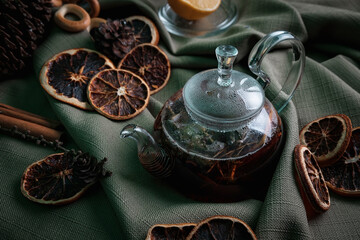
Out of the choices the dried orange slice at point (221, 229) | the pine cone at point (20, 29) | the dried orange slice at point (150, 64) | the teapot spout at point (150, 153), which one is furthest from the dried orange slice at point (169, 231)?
the pine cone at point (20, 29)

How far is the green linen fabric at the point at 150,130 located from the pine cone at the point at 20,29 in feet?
0.15

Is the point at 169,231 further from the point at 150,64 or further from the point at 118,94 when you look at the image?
the point at 150,64

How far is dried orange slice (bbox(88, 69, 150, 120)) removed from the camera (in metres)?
1.21

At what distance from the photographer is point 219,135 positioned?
939mm

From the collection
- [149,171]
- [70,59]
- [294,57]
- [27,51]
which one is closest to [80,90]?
[70,59]

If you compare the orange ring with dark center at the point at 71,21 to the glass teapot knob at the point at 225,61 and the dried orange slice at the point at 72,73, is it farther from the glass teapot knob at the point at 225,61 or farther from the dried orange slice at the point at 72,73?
the glass teapot knob at the point at 225,61

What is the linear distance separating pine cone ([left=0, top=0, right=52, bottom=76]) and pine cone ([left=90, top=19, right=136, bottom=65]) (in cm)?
20

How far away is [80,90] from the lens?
125 cm

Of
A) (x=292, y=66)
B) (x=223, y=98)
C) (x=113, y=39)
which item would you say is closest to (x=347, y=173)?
(x=292, y=66)

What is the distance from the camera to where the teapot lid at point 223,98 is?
0.90m

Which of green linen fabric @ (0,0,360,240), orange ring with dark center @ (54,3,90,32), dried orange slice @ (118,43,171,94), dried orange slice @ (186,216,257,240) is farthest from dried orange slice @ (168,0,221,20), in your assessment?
dried orange slice @ (186,216,257,240)

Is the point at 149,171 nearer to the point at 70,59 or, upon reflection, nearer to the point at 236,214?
the point at 236,214

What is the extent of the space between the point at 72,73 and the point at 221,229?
2.46 feet

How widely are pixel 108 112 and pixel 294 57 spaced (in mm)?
614
